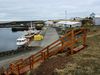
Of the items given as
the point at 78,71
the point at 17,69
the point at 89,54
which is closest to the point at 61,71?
the point at 78,71

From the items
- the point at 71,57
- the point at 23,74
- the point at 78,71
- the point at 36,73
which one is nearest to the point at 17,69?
the point at 23,74

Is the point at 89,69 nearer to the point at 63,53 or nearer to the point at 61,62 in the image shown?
the point at 61,62

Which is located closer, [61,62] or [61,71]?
[61,71]

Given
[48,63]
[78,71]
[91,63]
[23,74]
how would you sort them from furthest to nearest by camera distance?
[23,74] < [48,63] < [91,63] < [78,71]

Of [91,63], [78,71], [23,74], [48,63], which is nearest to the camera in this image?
[78,71]

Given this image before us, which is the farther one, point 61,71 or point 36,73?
point 36,73

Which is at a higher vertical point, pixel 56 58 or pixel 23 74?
pixel 56 58

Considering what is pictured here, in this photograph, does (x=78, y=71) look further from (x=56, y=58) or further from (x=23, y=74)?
(x=23, y=74)

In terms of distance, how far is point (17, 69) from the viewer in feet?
52.7

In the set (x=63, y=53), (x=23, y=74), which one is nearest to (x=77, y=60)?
(x=63, y=53)

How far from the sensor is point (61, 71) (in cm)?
1262

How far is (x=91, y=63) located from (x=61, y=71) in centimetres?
177

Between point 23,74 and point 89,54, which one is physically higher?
point 89,54

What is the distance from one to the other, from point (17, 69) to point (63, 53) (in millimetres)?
Answer: 3020
